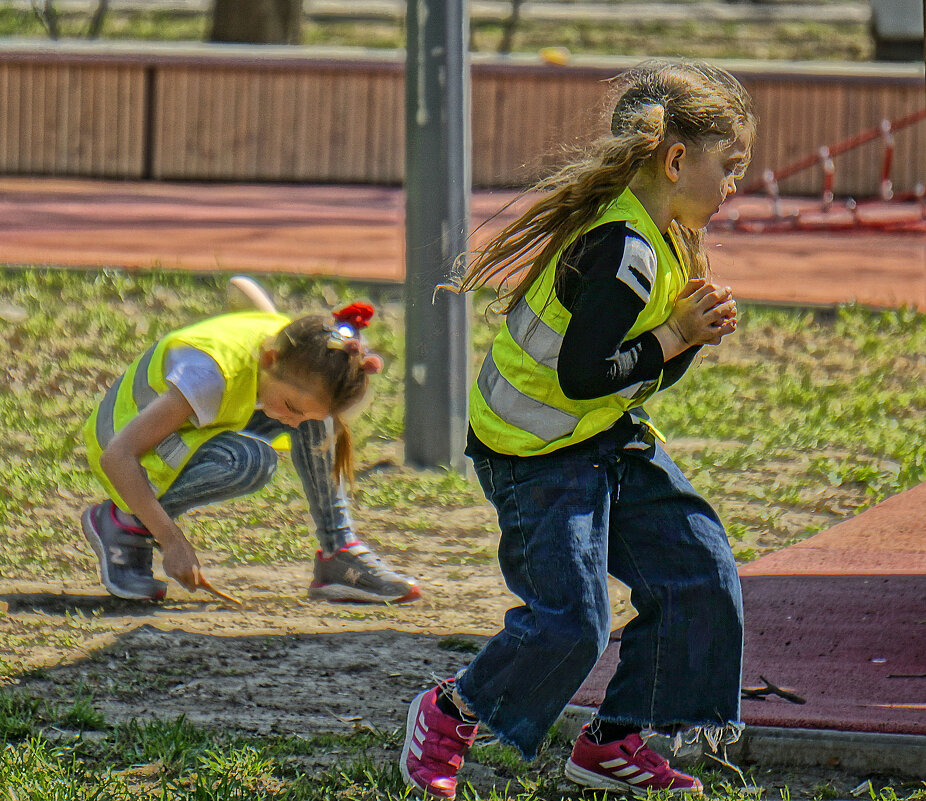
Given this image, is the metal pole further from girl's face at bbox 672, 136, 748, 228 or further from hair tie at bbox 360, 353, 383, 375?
girl's face at bbox 672, 136, 748, 228

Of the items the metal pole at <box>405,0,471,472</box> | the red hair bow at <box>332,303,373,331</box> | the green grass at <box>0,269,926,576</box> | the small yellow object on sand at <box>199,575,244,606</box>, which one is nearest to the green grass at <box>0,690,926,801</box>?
the small yellow object on sand at <box>199,575,244,606</box>

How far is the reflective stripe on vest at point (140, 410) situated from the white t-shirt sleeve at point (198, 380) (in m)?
0.09

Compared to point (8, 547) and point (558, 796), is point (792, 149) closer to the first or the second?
point (8, 547)

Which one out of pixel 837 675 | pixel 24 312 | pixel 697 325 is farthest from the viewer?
pixel 24 312

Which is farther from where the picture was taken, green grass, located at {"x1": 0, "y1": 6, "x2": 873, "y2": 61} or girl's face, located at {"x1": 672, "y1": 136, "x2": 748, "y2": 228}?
green grass, located at {"x1": 0, "y1": 6, "x2": 873, "y2": 61}

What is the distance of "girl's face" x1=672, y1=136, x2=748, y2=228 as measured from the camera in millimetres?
2561

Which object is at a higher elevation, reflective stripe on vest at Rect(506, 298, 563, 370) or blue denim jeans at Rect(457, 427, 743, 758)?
reflective stripe on vest at Rect(506, 298, 563, 370)

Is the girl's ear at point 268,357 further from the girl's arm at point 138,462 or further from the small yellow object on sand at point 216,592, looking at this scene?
the small yellow object on sand at point 216,592

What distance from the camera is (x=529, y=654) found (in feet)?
8.34

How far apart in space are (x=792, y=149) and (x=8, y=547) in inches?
374

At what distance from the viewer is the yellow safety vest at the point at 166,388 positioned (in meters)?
3.65

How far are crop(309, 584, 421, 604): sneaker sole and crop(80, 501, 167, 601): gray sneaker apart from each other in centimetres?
43

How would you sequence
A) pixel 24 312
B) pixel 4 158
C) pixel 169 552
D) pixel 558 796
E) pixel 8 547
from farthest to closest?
pixel 4 158 → pixel 24 312 → pixel 8 547 → pixel 169 552 → pixel 558 796

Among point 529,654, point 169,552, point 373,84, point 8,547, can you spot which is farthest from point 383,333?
point 373,84
